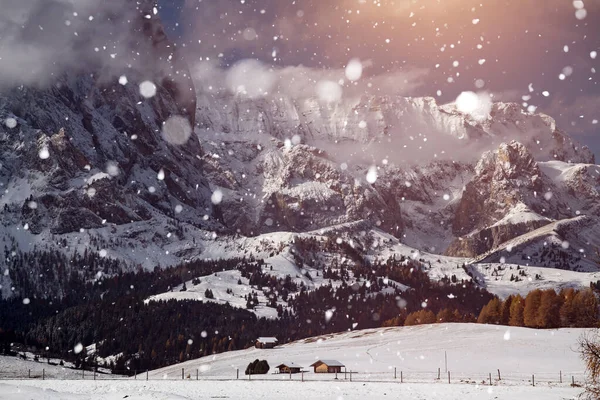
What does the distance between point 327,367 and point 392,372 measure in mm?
13758

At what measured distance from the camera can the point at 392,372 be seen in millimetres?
86750

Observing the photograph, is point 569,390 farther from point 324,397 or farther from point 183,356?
point 183,356

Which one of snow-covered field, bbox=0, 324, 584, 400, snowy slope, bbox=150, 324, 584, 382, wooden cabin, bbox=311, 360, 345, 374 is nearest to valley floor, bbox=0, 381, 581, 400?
snow-covered field, bbox=0, 324, 584, 400

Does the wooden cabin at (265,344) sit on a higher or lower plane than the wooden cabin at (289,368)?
higher

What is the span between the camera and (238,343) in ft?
641

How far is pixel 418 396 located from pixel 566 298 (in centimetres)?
12317

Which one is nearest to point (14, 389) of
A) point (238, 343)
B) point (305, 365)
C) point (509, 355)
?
point (305, 365)

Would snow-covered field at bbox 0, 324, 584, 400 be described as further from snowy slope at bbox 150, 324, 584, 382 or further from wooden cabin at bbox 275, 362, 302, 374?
wooden cabin at bbox 275, 362, 302, 374

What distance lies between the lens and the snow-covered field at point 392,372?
53.0 m

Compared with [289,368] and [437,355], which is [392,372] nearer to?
[289,368]

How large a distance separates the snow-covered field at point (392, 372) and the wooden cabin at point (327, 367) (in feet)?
10.4

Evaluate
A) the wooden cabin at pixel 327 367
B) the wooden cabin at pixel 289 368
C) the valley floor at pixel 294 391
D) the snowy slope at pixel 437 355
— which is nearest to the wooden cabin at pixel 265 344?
the snowy slope at pixel 437 355

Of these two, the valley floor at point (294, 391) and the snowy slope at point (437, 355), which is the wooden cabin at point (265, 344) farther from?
the valley floor at point (294, 391)

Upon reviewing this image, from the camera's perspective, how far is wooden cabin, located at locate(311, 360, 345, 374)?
9544 centimetres
